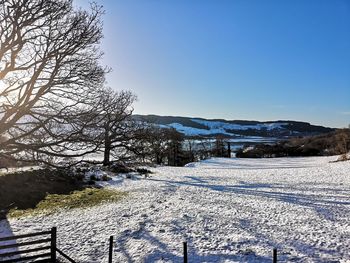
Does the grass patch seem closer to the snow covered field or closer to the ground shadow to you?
the ground shadow

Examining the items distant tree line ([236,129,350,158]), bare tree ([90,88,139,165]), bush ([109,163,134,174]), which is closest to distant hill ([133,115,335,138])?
distant tree line ([236,129,350,158])

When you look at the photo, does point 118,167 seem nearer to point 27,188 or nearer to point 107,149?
point 107,149

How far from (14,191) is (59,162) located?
11437 mm

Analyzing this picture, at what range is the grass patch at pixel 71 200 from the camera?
15609 mm

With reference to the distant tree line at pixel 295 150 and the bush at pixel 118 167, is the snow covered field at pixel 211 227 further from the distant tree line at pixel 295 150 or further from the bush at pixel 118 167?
the distant tree line at pixel 295 150

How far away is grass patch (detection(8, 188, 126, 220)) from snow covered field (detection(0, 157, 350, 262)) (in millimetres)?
1060

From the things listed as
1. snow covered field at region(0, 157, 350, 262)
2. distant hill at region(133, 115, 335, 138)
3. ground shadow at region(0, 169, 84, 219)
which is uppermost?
distant hill at region(133, 115, 335, 138)

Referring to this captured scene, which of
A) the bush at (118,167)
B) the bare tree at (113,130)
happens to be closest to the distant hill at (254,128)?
the bush at (118,167)

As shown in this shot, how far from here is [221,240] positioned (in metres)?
10.8

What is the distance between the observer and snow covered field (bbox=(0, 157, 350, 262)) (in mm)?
9719

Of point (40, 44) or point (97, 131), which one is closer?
point (97, 131)

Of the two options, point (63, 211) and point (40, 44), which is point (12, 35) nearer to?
point (40, 44)

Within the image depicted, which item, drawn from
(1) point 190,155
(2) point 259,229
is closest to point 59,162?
(2) point 259,229

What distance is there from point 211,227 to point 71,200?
31.5 ft
